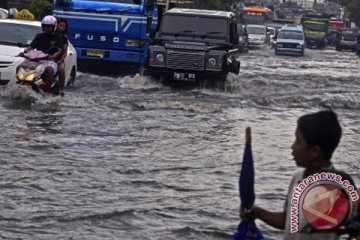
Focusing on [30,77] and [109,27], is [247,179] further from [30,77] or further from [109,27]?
[109,27]

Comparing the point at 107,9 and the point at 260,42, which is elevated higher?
the point at 107,9

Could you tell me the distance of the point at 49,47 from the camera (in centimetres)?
1695

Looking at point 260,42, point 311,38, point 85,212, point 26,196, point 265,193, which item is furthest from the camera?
point 311,38

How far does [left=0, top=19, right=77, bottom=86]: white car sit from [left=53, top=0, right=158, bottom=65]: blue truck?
292 cm

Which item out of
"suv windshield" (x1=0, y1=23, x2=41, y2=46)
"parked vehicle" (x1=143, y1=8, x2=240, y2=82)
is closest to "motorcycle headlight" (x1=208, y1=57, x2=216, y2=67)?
"parked vehicle" (x1=143, y1=8, x2=240, y2=82)

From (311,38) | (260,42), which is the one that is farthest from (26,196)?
(311,38)

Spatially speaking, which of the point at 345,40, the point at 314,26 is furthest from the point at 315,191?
the point at 314,26

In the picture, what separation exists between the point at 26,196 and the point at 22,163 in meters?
1.72

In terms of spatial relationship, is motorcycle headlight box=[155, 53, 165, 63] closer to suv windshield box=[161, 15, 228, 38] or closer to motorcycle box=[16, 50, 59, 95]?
suv windshield box=[161, 15, 228, 38]

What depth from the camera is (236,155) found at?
39.1ft

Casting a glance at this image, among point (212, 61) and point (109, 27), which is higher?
point (109, 27)

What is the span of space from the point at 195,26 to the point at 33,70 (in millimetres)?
6323

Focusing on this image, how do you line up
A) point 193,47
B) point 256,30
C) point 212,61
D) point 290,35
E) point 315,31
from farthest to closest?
1. point 315,31
2. point 256,30
3. point 290,35
4. point 193,47
5. point 212,61

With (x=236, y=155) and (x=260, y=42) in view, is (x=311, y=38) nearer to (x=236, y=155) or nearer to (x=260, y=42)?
(x=260, y=42)
